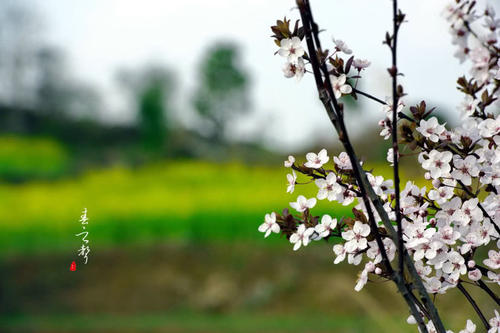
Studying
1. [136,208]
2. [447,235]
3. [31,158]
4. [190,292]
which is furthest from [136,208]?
[447,235]

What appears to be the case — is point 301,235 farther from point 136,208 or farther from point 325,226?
point 136,208

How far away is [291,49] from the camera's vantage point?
0.84 meters

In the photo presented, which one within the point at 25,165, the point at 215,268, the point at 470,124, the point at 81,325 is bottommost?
the point at 470,124

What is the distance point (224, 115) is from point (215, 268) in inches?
146

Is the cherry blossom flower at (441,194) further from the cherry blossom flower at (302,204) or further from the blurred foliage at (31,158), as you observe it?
the blurred foliage at (31,158)

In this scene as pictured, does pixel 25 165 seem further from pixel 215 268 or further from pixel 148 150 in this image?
pixel 215 268

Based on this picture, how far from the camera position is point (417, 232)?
85cm

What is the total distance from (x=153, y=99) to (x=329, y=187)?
8628 millimetres

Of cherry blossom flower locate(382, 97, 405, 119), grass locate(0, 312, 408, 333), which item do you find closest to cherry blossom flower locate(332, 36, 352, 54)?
cherry blossom flower locate(382, 97, 405, 119)

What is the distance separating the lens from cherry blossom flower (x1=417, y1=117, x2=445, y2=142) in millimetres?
875

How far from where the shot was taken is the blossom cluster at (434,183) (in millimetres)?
833

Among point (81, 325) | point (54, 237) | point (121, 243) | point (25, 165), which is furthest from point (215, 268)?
point (25, 165)

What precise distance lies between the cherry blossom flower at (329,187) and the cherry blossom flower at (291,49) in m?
0.19

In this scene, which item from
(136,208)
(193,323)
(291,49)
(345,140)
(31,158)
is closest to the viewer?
(345,140)
